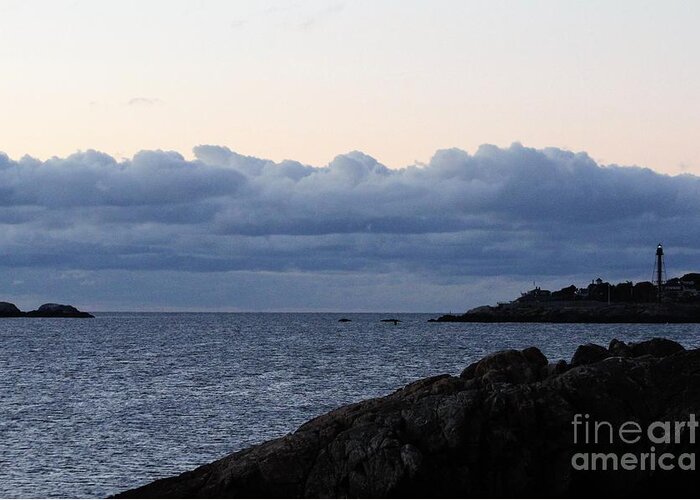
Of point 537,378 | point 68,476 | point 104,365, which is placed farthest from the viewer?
point 104,365

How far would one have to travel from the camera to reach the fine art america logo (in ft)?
86.0

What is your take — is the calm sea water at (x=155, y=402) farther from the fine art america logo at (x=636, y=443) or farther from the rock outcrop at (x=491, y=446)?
the fine art america logo at (x=636, y=443)

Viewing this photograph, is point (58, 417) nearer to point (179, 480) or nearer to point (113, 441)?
point (113, 441)

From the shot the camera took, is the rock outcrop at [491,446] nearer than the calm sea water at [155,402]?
Yes

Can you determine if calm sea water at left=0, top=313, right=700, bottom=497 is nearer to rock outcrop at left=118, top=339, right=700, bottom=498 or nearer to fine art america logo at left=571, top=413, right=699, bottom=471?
rock outcrop at left=118, top=339, right=700, bottom=498

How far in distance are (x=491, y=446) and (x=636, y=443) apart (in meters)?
3.99

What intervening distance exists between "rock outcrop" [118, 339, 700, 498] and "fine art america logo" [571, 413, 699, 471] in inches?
3.0

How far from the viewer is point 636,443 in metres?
26.5

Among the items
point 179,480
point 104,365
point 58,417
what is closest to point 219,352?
point 104,365

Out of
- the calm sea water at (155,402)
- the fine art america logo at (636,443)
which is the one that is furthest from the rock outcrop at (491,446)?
the calm sea water at (155,402)

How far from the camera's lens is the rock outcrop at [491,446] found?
25.8 metres

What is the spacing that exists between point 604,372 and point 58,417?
35.6 metres

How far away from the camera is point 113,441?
147 feet

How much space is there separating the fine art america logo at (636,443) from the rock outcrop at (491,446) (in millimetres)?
76
